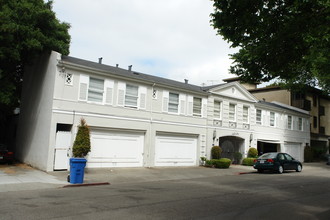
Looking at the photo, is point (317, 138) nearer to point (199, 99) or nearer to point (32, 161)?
point (199, 99)

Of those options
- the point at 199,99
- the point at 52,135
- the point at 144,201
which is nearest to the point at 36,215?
the point at 144,201

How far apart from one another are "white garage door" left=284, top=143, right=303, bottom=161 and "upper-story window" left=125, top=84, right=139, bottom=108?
19682mm

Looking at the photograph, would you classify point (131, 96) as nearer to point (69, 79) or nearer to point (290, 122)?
point (69, 79)

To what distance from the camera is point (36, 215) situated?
7023 millimetres

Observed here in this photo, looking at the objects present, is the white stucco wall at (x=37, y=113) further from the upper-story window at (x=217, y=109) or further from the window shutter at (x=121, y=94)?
the upper-story window at (x=217, y=109)

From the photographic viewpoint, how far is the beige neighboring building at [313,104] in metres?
38.0

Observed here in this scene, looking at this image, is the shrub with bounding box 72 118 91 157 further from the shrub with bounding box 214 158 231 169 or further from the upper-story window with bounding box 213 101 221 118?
the upper-story window with bounding box 213 101 221 118

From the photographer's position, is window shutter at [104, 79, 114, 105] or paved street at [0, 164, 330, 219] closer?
paved street at [0, 164, 330, 219]

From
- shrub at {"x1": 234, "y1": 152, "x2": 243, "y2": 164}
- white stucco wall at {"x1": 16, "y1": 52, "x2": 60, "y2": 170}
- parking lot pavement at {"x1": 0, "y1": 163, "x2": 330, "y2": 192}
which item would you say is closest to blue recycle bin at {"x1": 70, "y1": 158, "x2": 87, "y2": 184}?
parking lot pavement at {"x1": 0, "y1": 163, "x2": 330, "y2": 192}

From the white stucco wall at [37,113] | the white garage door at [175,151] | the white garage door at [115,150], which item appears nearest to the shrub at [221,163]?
the white garage door at [175,151]

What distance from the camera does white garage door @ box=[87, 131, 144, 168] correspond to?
17844mm

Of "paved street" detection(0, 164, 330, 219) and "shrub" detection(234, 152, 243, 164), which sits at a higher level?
"shrub" detection(234, 152, 243, 164)

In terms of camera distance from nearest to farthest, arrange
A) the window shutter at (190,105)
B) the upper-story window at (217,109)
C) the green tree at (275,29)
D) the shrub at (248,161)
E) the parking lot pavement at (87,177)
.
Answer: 1. the green tree at (275,29)
2. the parking lot pavement at (87,177)
3. the window shutter at (190,105)
4. the upper-story window at (217,109)
5. the shrub at (248,161)

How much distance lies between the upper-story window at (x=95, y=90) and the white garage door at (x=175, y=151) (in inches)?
203
